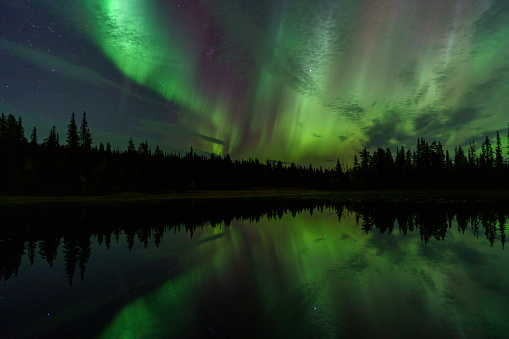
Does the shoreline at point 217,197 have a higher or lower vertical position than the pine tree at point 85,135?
lower

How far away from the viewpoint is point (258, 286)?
1086cm

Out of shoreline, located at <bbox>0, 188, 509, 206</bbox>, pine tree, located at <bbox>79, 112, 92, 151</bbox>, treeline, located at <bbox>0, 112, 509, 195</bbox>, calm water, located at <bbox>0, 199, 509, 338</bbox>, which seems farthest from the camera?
pine tree, located at <bbox>79, 112, 92, 151</bbox>

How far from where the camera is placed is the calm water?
304 inches

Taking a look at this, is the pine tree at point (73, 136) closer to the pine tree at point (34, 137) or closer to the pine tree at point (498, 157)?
the pine tree at point (34, 137)

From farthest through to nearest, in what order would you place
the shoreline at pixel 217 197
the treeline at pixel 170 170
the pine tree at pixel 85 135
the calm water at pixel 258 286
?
the pine tree at pixel 85 135 < the treeline at pixel 170 170 < the shoreline at pixel 217 197 < the calm water at pixel 258 286

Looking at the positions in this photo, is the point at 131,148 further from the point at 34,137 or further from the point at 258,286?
the point at 258,286

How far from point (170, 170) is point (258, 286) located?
132 meters

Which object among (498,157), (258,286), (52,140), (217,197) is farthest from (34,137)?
(498,157)

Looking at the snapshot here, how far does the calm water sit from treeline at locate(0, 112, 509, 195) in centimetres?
7779

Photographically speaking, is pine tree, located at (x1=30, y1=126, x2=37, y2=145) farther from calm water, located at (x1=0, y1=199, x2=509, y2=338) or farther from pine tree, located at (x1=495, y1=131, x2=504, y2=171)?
pine tree, located at (x1=495, y1=131, x2=504, y2=171)

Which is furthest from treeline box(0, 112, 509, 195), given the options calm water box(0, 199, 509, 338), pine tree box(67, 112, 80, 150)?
calm water box(0, 199, 509, 338)

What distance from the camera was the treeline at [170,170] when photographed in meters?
84.9

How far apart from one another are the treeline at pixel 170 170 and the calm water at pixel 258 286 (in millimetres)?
77787

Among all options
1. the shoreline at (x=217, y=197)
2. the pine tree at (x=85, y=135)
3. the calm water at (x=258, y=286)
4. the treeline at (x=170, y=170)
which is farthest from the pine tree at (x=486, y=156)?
the pine tree at (x=85, y=135)
